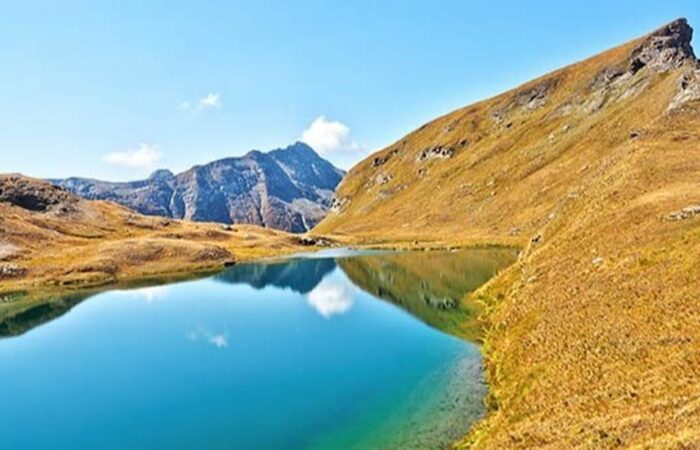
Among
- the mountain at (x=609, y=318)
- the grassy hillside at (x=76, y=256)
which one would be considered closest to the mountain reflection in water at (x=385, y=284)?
the mountain at (x=609, y=318)

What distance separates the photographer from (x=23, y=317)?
3639 inches

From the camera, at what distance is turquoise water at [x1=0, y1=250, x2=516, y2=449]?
37.2 metres

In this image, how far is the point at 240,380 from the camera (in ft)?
164

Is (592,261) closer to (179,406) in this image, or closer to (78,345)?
(179,406)

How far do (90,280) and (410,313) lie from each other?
3416 inches

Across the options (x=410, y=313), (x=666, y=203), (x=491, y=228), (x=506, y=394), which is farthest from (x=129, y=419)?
(x=491, y=228)

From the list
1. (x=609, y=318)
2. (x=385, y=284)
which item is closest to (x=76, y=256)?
(x=385, y=284)

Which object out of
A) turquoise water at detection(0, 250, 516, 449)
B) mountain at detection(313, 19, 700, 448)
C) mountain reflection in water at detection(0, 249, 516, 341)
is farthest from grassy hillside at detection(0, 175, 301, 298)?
mountain at detection(313, 19, 700, 448)

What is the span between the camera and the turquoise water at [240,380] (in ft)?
122

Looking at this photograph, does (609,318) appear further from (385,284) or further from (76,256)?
(76,256)

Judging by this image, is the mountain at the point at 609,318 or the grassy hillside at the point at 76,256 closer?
the mountain at the point at 609,318

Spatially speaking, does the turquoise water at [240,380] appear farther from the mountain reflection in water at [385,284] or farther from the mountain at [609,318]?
the mountain at [609,318]

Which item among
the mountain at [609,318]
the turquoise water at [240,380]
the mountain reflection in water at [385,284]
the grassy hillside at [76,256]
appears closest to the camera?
the mountain at [609,318]

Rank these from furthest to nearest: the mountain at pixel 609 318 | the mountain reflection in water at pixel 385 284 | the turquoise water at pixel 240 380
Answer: the mountain reflection in water at pixel 385 284 < the turquoise water at pixel 240 380 < the mountain at pixel 609 318
